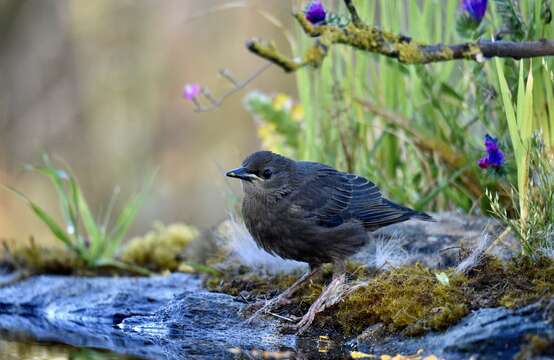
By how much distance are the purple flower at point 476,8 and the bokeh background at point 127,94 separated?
22.3 ft

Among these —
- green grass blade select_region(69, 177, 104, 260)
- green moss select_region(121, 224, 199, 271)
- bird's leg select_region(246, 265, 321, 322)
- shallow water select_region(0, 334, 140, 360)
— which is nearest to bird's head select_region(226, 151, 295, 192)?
bird's leg select_region(246, 265, 321, 322)

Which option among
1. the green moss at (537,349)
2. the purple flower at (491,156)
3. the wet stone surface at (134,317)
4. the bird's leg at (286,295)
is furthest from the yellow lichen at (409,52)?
the green moss at (537,349)

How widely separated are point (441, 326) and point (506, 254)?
123 cm

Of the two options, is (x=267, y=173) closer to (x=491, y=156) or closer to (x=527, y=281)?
(x=491, y=156)

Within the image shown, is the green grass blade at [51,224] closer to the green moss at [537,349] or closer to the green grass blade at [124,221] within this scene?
the green grass blade at [124,221]

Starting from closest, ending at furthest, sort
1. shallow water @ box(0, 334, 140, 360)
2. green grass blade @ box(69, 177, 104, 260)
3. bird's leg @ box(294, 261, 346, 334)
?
shallow water @ box(0, 334, 140, 360) < bird's leg @ box(294, 261, 346, 334) < green grass blade @ box(69, 177, 104, 260)

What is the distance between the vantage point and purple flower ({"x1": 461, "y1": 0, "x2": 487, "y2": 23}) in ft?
16.6

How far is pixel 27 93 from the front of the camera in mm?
12078

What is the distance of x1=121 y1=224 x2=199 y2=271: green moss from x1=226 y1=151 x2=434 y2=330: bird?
160cm

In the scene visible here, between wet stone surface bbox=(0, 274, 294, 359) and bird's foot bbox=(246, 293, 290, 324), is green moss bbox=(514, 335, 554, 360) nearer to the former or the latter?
wet stone surface bbox=(0, 274, 294, 359)

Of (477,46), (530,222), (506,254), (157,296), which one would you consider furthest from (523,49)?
(157,296)

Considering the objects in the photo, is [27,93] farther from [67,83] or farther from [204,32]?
[204,32]

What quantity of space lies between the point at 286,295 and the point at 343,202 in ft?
2.48

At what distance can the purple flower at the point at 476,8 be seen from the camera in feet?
16.6
